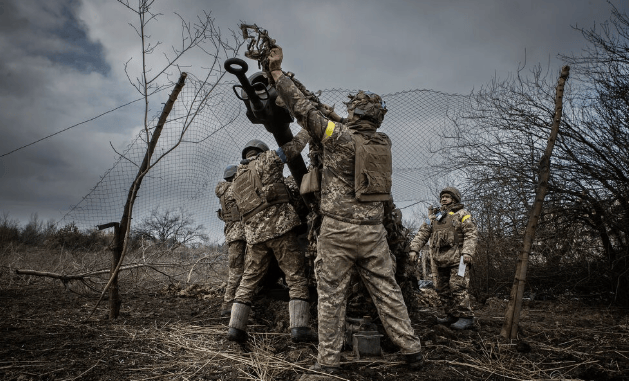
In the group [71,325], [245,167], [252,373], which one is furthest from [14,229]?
[252,373]

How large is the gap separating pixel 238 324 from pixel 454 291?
2.93m

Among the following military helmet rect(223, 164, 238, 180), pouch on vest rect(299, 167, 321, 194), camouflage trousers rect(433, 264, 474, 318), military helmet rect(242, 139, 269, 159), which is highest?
military helmet rect(242, 139, 269, 159)

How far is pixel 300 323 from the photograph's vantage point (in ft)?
13.9

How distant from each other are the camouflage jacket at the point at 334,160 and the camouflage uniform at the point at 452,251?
2141 millimetres

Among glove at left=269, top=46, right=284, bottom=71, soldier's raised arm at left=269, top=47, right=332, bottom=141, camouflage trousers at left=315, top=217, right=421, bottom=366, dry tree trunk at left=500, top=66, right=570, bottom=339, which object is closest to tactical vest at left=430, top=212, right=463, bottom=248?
dry tree trunk at left=500, top=66, right=570, bottom=339

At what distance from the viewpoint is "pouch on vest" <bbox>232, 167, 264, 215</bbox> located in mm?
4715

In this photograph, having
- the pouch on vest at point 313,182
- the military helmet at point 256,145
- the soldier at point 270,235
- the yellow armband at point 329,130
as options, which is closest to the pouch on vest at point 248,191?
the soldier at point 270,235

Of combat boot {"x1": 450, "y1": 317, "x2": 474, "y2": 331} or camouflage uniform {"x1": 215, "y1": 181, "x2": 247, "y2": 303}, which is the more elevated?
camouflage uniform {"x1": 215, "y1": 181, "x2": 247, "y2": 303}

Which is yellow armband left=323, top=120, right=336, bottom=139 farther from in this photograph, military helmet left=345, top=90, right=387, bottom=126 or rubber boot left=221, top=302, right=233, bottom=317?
rubber boot left=221, top=302, right=233, bottom=317

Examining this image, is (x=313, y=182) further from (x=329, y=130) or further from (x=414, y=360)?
(x=414, y=360)

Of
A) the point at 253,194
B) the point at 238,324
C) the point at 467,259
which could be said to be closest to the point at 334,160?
the point at 253,194

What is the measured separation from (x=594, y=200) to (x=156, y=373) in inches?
298

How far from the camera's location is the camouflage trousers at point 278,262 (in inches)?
175

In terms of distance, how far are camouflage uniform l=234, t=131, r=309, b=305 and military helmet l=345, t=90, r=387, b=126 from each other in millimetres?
848
